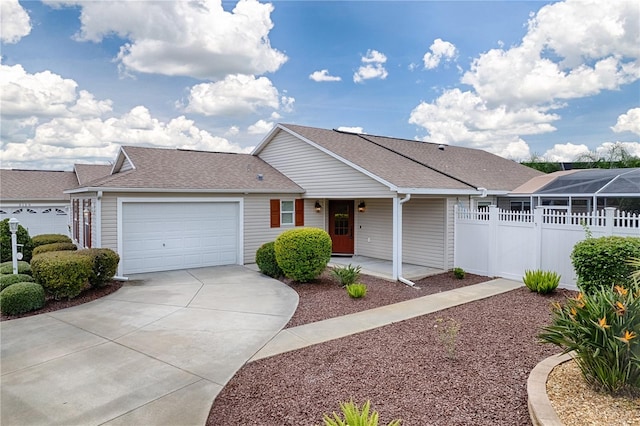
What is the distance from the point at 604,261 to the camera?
7113 mm

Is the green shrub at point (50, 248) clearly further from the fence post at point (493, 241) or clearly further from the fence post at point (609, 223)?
the fence post at point (609, 223)

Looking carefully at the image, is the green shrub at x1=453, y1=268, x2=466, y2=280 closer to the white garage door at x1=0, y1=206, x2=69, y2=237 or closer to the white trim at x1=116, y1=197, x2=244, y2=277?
the white trim at x1=116, y1=197, x2=244, y2=277

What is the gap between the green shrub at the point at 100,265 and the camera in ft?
30.5

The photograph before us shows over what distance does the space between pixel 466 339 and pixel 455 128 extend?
20372mm

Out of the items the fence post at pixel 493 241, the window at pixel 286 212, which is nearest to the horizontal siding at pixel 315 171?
the window at pixel 286 212

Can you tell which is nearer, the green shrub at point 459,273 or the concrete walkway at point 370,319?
the concrete walkway at point 370,319

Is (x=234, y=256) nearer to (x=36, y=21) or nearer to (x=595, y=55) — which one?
(x=36, y=21)

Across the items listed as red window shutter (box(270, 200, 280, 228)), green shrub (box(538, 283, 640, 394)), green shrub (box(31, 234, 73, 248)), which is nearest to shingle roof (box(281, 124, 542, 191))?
red window shutter (box(270, 200, 280, 228))

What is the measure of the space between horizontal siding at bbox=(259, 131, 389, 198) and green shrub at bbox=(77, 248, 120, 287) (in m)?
6.73

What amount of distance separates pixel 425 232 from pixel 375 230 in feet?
7.20

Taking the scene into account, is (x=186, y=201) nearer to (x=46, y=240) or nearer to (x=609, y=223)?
(x=46, y=240)

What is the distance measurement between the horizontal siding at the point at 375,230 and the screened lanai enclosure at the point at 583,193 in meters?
4.68

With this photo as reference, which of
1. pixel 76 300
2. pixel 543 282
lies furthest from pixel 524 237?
pixel 76 300

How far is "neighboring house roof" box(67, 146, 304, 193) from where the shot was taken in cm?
1170
